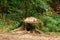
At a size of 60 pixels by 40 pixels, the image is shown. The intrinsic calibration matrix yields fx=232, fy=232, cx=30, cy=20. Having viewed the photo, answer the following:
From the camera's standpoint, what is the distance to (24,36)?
452 inches

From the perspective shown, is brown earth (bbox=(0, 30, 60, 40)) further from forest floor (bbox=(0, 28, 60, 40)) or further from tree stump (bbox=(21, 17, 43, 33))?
tree stump (bbox=(21, 17, 43, 33))

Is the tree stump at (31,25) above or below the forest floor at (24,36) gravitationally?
above

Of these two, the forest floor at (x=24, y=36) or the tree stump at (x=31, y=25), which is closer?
the forest floor at (x=24, y=36)

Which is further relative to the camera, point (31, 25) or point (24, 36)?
point (31, 25)

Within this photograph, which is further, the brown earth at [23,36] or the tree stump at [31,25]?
the tree stump at [31,25]

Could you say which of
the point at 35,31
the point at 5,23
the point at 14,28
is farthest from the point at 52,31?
the point at 5,23

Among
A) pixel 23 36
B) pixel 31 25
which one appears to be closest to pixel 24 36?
pixel 23 36

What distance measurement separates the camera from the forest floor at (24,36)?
36.0 ft

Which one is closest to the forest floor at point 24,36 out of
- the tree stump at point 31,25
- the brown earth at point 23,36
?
the brown earth at point 23,36

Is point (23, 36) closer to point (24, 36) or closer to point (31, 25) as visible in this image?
point (24, 36)

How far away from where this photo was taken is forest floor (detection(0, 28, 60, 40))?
36.0ft

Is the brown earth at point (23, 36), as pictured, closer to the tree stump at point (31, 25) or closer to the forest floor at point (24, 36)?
the forest floor at point (24, 36)

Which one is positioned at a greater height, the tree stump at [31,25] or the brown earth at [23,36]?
the tree stump at [31,25]

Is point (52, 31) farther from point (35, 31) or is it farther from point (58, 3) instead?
point (58, 3)
